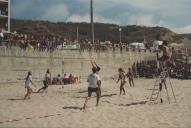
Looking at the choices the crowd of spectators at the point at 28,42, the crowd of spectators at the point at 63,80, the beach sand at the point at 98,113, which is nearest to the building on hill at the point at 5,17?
the crowd of spectators at the point at 28,42

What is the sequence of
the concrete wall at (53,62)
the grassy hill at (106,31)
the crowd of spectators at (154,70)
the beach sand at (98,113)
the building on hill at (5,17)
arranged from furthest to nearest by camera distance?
the grassy hill at (106,31), the building on hill at (5,17), the crowd of spectators at (154,70), the concrete wall at (53,62), the beach sand at (98,113)

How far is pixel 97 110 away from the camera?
15391 millimetres

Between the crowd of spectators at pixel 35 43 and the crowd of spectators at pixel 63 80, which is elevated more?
the crowd of spectators at pixel 35 43

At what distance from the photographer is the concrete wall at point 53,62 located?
29.0m

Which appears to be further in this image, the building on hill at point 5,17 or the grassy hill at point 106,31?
the grassy hill at point 106,31

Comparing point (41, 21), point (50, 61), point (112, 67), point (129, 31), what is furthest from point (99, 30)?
point (50, 61)

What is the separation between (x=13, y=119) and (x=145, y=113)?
4.64m

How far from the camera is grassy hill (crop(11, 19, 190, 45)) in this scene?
86.4 meters

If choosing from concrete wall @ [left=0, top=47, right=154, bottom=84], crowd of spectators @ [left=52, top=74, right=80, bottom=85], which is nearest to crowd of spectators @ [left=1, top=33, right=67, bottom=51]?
concrete wall @ [left=0, top=47, right=154, bottom=84]

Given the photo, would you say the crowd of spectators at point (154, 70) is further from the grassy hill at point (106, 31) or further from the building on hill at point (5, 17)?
the grassy hill at point (106, 31)

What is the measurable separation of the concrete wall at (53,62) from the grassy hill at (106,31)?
4086cm

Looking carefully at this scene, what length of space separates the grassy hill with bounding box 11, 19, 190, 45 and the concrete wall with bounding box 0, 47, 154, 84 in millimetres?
40858

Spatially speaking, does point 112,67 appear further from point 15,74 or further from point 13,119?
point 13,119

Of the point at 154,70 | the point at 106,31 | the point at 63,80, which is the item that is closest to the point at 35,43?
the point at 63,80
